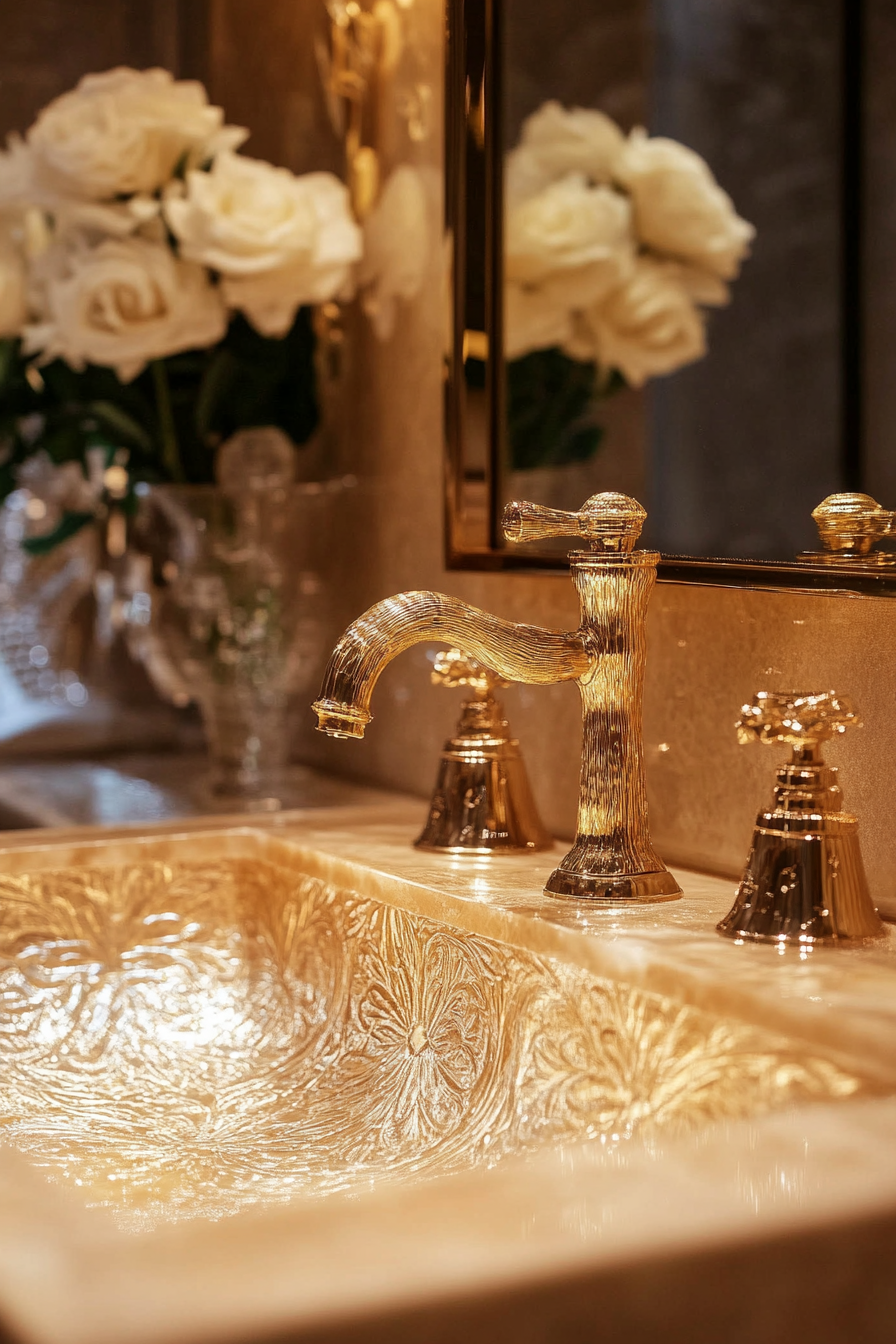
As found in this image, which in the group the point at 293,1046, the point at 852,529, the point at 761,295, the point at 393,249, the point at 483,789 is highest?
the point at 393,249

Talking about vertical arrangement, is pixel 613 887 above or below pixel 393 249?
below

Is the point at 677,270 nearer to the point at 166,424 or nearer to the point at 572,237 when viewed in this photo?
the point at 572,237

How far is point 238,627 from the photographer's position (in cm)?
111

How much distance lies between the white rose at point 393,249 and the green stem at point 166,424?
158 millimetres

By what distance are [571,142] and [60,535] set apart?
0.51 metres

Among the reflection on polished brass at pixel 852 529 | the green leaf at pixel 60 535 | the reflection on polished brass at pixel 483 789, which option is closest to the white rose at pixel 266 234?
the green leaf at pixel 60 535

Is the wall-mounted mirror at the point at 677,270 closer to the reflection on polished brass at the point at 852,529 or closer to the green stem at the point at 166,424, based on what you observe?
the reflection on polished brass at the point at 852,529

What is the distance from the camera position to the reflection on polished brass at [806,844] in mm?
630

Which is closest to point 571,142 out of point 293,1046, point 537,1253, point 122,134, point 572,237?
point 572,237

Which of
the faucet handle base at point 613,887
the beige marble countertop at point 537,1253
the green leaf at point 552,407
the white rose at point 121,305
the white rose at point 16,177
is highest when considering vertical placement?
the white rose at point 16,177

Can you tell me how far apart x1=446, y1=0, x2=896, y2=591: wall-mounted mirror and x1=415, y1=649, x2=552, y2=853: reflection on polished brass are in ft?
0.40

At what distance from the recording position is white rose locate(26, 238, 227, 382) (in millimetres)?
1023

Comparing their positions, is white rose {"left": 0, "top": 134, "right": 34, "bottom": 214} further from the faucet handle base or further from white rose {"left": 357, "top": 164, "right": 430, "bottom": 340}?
the faucet handle base

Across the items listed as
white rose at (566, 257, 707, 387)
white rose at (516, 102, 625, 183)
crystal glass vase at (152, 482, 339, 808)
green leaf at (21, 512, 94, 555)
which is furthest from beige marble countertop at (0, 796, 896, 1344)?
green leaf at (21, 512, 94, 555)
